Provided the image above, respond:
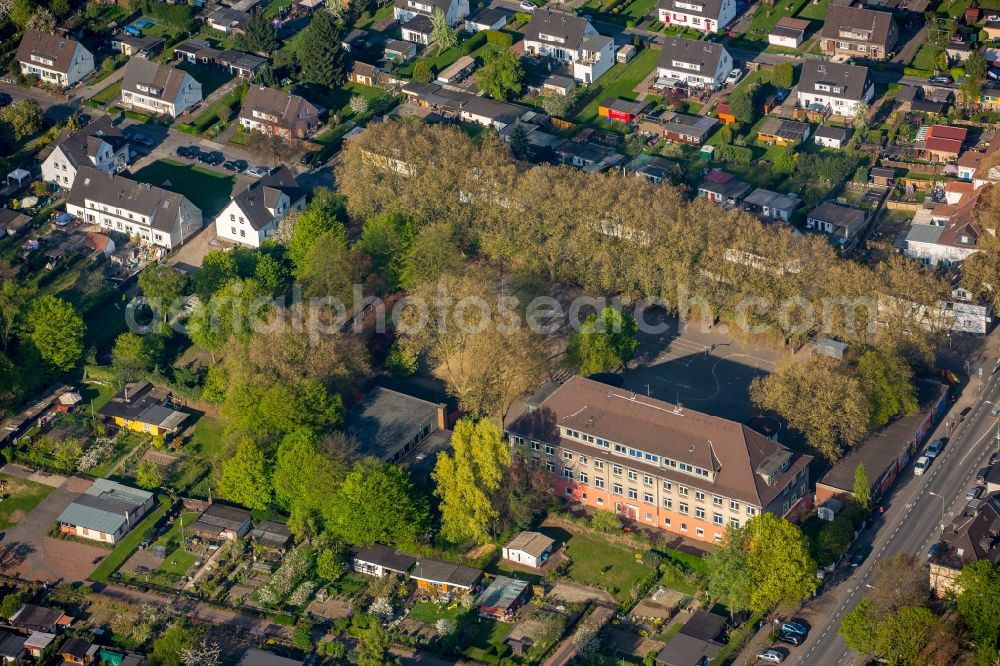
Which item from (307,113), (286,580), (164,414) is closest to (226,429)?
(164,414)

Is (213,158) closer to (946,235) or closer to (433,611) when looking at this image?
(433,611)

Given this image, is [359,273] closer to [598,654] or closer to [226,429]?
[226,429]

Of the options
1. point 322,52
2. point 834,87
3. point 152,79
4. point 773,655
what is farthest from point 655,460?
point 152,79

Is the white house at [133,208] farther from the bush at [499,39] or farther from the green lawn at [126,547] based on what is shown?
the bush at [499,39]

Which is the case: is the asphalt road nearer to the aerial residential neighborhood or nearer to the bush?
the aerial residential neighborhood

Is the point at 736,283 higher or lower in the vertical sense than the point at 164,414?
higher

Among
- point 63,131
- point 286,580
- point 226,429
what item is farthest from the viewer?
point 63,131
